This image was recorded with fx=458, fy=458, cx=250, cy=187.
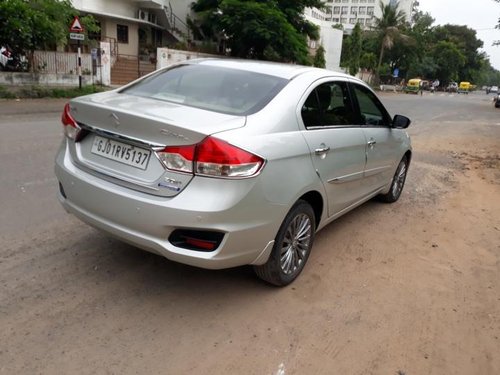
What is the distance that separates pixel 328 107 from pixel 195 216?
1.84 m

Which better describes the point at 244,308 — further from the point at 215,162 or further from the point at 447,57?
the point at 447,57

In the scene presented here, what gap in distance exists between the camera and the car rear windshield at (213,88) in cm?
340

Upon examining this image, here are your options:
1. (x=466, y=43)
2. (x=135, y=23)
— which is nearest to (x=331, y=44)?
(x=135, y=23)

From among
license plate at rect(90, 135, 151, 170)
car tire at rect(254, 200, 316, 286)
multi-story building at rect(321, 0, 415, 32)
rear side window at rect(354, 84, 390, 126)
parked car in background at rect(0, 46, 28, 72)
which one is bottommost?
car tire at rect(254, 200, 316, 286)

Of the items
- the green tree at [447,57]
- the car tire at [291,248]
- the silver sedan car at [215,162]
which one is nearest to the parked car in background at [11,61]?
the silver sedan car at [215,162]

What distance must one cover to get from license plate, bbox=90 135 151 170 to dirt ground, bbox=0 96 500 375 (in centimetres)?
97

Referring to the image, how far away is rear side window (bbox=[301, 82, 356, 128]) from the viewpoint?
3.66 meters

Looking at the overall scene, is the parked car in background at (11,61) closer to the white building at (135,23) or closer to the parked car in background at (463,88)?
the white building at (135,23)

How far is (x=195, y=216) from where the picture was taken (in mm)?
2783

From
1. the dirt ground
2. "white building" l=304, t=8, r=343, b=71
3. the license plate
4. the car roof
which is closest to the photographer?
the dirt ground

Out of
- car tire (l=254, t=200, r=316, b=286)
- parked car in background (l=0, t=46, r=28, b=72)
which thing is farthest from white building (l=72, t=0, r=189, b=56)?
car tire (l=254, t=200, r=316, b=286)

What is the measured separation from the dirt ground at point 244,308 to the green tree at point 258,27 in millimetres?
21332

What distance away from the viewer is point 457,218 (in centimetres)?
586

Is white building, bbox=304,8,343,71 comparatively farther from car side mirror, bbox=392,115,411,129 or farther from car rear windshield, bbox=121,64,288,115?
car rear windshield, bbox=121,64,288,115
